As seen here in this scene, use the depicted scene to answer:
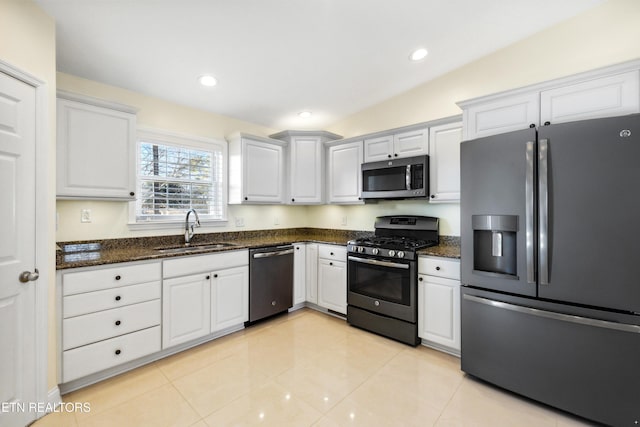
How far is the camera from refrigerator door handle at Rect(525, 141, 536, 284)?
71.7 inches

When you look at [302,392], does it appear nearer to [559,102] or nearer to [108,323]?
[108,323]

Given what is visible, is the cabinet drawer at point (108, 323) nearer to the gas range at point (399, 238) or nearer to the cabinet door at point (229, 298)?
the cabinet door at point (229, 298)

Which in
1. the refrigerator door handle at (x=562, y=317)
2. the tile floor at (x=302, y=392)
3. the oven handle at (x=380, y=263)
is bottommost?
the tile floor at (x=302, y=392)

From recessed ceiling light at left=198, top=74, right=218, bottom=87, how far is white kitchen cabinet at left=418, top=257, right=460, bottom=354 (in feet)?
8.47

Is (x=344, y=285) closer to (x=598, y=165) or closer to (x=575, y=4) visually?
(x=598, y=165)

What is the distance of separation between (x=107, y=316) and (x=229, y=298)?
101cm

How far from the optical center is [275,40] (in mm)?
2271

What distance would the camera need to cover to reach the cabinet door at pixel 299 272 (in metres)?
3.46

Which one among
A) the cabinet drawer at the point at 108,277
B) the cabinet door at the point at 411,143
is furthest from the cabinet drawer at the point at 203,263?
the cabinet door at the point at 411,143

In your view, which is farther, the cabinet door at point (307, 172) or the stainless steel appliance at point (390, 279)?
the cabinet door at point (307, 172)

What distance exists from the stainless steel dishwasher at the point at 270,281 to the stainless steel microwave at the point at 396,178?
3.96 ft

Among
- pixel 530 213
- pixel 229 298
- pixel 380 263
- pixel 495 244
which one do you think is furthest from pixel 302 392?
pixel 530 213

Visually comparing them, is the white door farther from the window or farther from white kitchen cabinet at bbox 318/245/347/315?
white kitchen cabinet at bbox 318/245/347/315

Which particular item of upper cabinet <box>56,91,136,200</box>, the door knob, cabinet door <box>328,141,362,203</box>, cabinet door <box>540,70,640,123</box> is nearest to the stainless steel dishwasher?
cabinet door <box>328,141,362,203</box>
